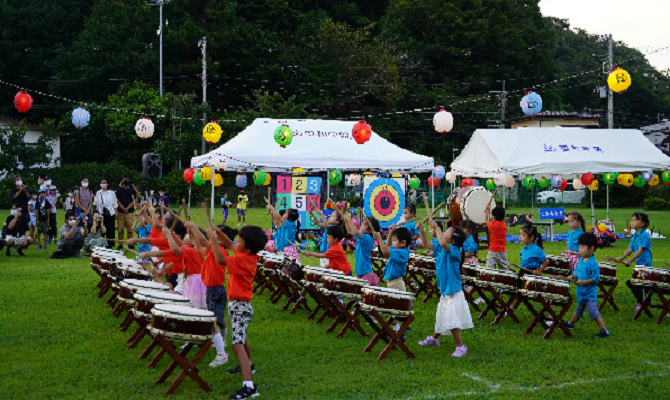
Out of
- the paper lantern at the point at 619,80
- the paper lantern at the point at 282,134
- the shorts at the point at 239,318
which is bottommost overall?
the shorts at the point at 239,318

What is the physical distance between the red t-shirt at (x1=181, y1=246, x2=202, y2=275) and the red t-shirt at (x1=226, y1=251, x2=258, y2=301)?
1.16 m

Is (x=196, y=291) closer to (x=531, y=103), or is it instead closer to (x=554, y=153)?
(x=531, y=103)

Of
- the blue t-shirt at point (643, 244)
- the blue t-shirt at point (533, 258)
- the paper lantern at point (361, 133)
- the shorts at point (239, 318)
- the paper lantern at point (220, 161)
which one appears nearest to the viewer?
the shorts at point (239, 318)

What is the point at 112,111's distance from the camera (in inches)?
1515

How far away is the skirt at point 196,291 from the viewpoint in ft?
23.2

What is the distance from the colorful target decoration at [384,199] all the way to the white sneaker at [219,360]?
35.9 ft

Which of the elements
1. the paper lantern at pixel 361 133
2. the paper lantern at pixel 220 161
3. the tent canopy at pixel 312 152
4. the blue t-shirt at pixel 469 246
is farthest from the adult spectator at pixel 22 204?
the blue t-shirt at pixel 469 246

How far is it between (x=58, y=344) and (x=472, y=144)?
12.5 m

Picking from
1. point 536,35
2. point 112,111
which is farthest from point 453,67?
point 112,111

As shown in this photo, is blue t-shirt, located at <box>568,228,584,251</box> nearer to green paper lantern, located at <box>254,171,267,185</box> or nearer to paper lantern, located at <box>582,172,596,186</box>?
green paper lantern, located at <box>254,171,267,185</box>

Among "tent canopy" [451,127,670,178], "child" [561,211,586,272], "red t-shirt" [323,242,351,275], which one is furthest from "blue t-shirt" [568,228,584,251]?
"tent canopy" [451,127,670,178]

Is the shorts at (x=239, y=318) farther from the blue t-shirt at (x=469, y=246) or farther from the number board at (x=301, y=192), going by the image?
the number board at (x=301, y=192)

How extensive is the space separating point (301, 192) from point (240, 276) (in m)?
11.7

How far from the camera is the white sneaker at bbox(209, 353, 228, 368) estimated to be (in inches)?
265
